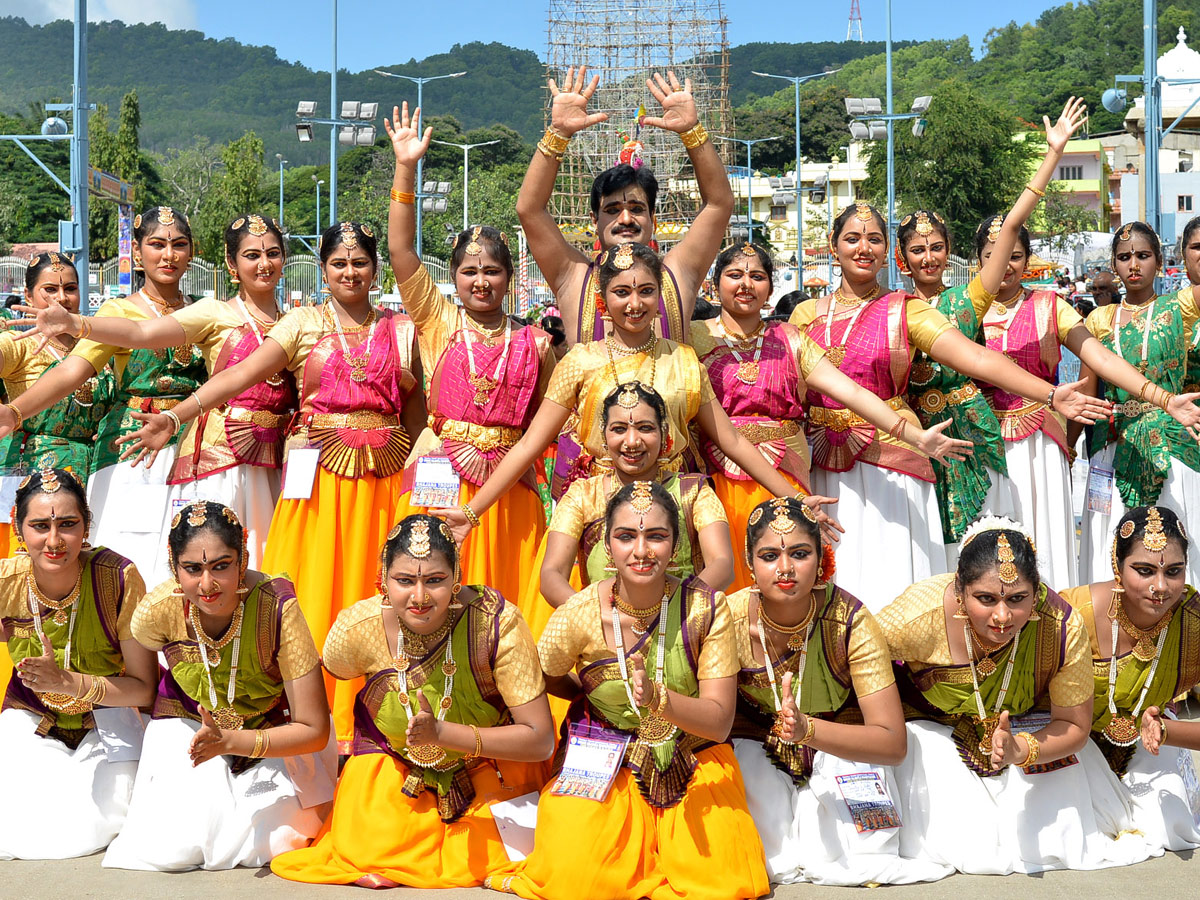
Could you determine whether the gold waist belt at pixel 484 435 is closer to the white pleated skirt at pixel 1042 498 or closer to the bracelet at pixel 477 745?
the bracelet at pixel 477 745

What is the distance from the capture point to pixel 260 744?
349cm

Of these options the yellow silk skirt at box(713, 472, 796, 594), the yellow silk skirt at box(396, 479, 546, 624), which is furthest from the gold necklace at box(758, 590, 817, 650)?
the yellow silk skirt at box(396, 479, 546, 624)

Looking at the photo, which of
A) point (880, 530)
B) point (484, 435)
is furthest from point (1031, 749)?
point (484, 435)

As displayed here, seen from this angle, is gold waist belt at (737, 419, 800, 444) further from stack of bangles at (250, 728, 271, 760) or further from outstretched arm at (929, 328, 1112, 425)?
stack of bangles at (250, 728, 271, 760)

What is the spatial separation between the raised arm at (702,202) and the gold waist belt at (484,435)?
70 cm

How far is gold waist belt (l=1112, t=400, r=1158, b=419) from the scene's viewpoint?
16.4 ft

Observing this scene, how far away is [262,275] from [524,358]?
1033 millimetres

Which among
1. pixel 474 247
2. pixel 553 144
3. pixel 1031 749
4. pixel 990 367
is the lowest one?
pixel 1031 749

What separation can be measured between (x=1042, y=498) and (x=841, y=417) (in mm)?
941

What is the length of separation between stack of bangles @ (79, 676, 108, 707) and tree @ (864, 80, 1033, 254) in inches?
1575

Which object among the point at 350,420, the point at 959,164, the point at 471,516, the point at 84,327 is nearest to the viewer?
the point at 471,516

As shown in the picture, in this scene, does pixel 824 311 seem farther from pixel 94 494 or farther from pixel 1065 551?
pixel 94 494

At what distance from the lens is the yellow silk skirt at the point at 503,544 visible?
4.43m

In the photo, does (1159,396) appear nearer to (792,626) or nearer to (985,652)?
(985,652)
